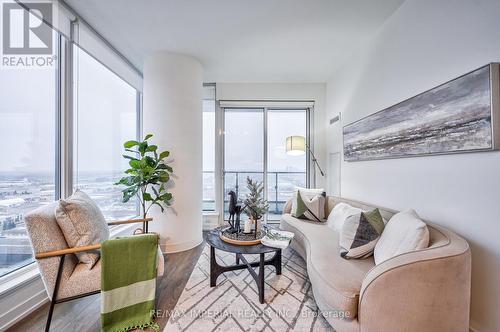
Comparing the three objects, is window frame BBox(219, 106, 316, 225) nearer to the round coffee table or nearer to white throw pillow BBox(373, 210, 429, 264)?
the round coffee table

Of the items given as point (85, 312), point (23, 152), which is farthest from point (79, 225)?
point (23, 152)

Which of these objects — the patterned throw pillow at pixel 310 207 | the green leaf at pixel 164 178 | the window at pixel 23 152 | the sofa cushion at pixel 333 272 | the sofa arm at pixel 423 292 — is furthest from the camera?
the patterned throw pillow at pixel 310 207

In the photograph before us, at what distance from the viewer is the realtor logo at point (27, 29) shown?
1.68 m

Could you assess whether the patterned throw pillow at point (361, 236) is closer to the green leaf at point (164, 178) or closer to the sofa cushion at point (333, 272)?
the sofa cushion at point (333, 272)

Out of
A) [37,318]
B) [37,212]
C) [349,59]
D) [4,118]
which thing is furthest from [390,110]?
[37,318]

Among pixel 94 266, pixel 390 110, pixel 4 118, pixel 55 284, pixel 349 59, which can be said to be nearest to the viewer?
pixel 55 284

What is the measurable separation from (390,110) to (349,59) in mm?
1367

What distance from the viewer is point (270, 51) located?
8.99 feet

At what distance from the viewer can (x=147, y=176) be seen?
2434 millimetres

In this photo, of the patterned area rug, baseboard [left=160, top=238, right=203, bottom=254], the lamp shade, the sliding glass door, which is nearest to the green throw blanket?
the patterned area rug

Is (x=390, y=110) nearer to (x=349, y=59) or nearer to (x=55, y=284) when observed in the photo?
(x=349, y=59)

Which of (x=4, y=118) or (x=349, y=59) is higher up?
(x=349, y=59)

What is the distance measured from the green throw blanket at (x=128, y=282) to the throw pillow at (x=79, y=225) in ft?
0.75

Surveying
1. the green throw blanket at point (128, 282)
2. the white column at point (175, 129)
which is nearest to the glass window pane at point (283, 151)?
the white column at point (175, 129)
